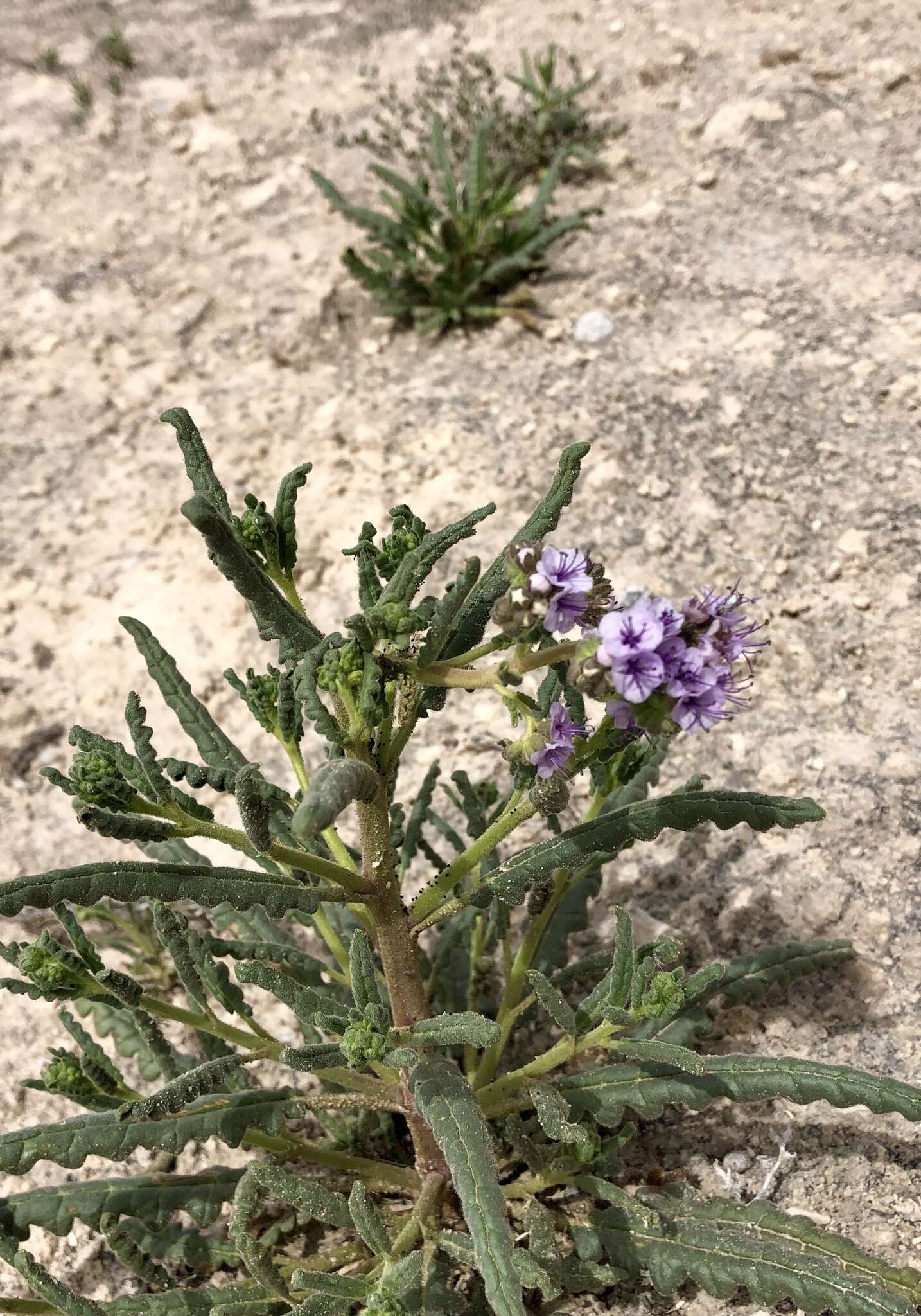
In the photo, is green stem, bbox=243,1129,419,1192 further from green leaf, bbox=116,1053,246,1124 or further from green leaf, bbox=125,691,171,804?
green leaf, bbox=125,691,171,804

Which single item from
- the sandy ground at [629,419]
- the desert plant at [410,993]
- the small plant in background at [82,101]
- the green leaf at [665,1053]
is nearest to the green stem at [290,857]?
the desert plant at [410,993]

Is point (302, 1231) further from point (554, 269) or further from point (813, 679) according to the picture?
point (554, 269)

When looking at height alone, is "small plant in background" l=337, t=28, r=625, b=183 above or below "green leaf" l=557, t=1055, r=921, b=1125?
above

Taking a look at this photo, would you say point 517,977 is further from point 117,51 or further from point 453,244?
point 117,51

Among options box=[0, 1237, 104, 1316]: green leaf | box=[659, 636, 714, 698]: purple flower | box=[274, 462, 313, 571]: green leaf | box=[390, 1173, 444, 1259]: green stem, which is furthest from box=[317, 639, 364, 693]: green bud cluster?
box=[0, 1237, 104, 1316]: green leaf

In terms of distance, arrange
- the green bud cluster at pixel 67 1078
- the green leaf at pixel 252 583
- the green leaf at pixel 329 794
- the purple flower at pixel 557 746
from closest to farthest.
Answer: the green leaf at pixel 329 794, the green leaf at pixel 252 583, the purple flower at pixel 557 746, the green bud cluster at pixel 67 1078

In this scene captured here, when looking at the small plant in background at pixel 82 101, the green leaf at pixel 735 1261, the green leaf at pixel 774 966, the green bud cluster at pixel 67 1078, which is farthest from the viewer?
the small plant in background at pixel 82 101

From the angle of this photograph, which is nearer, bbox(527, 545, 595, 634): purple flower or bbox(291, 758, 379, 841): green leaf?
bbox(291, 758, 379, 841): green leaf

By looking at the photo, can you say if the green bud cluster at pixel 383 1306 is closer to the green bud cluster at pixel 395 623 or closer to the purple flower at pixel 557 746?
the purple flower at pixel 557 746
